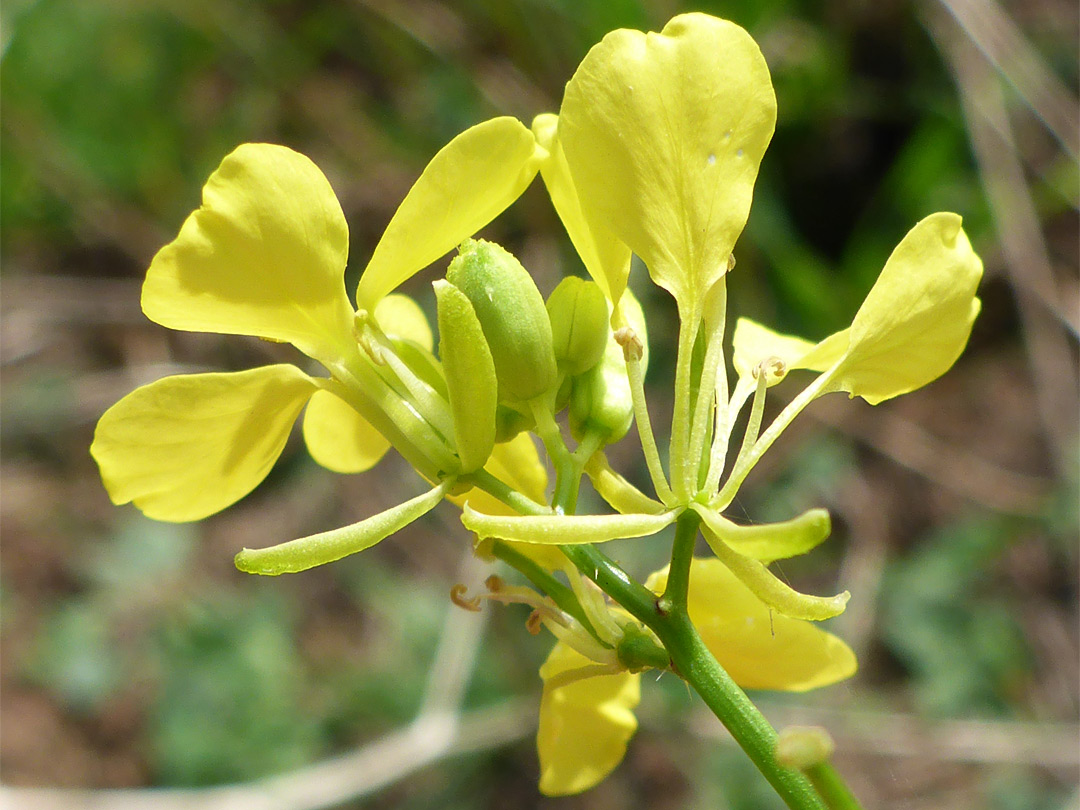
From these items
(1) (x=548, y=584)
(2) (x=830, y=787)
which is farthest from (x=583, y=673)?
(2) (x=830, y=787)

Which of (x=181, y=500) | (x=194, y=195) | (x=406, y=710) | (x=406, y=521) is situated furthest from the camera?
(x=194, y=195)

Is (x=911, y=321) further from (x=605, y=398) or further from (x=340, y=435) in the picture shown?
(x=340, y=435)

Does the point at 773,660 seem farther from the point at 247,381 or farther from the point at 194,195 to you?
the point at 194,195

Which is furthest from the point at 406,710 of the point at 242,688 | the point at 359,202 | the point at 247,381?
the point at 247,381

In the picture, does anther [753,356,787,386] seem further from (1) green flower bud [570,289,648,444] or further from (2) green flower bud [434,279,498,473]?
(2) green flower bud [434,279,498,473]

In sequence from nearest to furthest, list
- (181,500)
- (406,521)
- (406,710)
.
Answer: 1. (406,521)
2. (181,500)
3. (406,710)

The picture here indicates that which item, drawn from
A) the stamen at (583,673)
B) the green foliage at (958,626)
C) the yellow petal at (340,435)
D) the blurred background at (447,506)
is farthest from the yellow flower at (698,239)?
the green foliage at (958,626)

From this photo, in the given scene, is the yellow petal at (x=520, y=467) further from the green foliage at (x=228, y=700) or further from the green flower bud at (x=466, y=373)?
the green foliage at (x=228, y=700)
